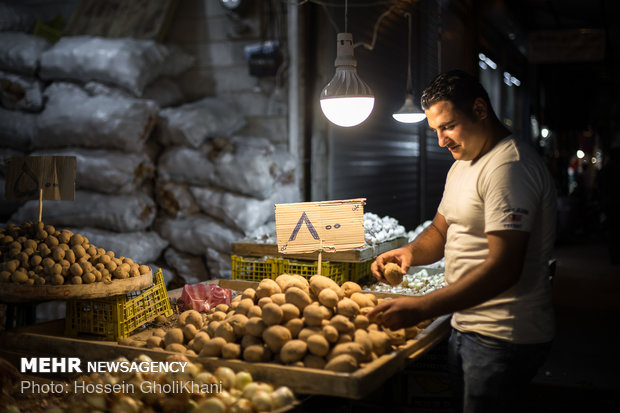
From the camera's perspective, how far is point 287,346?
2248mm

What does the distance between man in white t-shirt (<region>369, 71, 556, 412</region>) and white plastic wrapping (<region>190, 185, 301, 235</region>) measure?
122 inches

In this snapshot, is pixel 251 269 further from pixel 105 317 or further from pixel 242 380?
pixel 242 380

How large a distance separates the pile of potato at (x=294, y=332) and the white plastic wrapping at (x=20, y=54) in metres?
4.09

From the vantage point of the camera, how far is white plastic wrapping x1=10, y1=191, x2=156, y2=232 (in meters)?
5.28

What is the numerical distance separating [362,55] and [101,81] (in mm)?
2686

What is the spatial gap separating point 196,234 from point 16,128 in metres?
1.97

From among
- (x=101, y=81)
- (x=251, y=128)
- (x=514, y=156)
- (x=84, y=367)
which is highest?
(x=101, y=81)

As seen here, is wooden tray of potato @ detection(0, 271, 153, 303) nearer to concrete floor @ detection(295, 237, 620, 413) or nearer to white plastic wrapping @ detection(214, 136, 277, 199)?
concrete floor @ detection(295, 237, 620, 413)

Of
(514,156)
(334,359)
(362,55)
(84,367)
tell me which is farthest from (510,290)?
(362,55)

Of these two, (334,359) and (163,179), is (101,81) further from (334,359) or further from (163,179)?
(334,359)

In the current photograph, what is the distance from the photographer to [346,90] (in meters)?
3.33

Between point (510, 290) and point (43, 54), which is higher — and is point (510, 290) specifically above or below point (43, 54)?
below

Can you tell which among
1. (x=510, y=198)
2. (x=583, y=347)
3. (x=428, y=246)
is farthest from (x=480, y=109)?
(x=583, y=347)

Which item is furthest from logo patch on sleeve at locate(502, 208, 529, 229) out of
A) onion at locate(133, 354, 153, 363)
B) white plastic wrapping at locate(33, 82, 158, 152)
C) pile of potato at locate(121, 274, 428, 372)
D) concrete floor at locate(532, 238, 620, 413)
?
white plastic wrapping at locate(33, 82, 158, 152)
